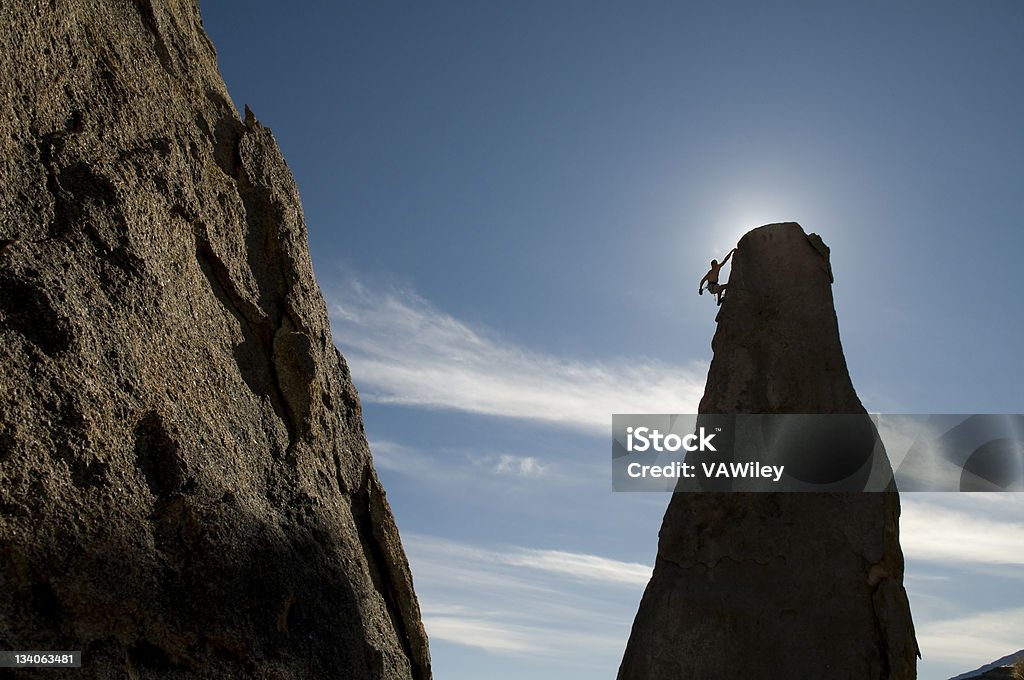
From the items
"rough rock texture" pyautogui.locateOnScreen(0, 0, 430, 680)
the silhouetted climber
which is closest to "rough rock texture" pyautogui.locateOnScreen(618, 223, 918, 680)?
the silhouetted climber

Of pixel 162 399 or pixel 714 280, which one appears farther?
pixel 714 280

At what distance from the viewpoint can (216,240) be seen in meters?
6.38

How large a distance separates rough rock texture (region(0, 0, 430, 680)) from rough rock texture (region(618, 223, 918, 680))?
343 centimetres

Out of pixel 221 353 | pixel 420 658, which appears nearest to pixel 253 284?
pixel 221 353

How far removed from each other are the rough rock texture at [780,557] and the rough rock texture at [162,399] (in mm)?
3425

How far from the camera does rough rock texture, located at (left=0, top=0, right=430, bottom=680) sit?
435 centimetres

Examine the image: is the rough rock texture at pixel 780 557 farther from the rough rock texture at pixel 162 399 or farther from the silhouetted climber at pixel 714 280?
the rough rock texture at pixel 162 399

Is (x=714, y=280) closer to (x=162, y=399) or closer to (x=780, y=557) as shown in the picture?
(x=780, y=557)

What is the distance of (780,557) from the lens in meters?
9.02

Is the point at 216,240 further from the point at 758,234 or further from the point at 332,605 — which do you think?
the point at 758,234

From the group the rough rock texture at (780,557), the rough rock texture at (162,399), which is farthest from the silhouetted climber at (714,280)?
the rough rock texture at (162,399)

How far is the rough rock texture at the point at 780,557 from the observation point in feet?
27.9

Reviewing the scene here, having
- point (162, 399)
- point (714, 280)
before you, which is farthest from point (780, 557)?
point (162, 399)

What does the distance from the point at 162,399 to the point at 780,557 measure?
653 centimetres
